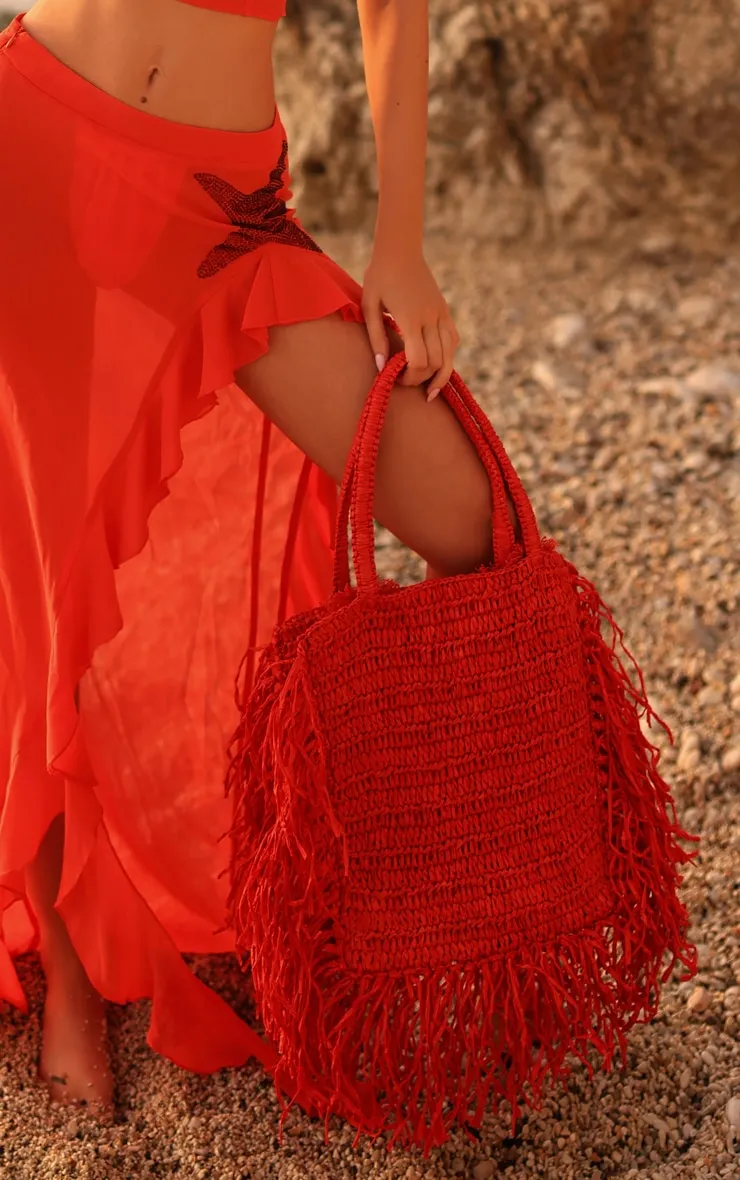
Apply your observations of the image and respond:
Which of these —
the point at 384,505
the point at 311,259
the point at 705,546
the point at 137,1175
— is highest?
the point at 311,259

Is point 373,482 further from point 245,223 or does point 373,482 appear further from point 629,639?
point 629,639

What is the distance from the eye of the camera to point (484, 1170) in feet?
4.75

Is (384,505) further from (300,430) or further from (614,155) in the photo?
(614,155)

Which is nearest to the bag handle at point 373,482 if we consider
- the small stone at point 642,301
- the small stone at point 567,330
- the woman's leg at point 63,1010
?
the woman's leg at point 63,1010

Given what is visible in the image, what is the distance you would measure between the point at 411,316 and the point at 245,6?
1.10 ft

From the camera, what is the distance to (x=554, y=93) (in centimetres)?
361

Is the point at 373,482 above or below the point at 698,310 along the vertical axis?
below

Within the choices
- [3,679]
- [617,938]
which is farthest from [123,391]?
[617,938]

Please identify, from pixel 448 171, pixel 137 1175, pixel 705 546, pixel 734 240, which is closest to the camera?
pixel 137 1175

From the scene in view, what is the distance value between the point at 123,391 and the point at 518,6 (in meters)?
2.69

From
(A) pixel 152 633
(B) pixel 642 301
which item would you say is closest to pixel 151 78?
(A) pixel 152 633

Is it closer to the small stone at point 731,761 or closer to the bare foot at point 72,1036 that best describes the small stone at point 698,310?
the small stone at point 731,761

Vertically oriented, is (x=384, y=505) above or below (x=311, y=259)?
below

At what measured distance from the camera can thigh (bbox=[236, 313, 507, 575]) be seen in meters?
1.23
